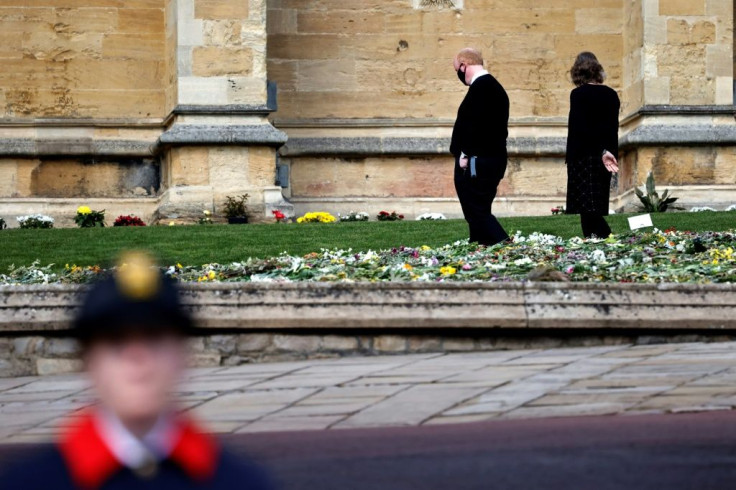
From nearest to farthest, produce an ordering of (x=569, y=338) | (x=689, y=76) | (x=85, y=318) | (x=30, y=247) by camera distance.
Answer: (x=85, y=318) < (x=569, y=338) < (x=30, y=247) < (x=689, y=76)

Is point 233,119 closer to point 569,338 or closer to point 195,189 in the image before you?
point 195,189

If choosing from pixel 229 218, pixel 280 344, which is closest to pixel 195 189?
pixel 229 218

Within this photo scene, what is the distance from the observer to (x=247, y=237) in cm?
1468

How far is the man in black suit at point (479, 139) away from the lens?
38.7 feet

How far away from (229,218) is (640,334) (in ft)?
32.7

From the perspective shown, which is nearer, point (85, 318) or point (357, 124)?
point (85, 318)

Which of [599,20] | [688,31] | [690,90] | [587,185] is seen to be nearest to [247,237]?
[587,185]

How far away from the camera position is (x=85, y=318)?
7.45 ft

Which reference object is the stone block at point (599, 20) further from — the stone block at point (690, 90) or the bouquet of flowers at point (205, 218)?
the bouquet of flowers at point (205, 218)

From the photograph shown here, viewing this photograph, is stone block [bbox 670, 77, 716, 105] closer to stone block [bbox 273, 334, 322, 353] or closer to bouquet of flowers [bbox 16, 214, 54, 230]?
bouquet of flowers [bbox 16, 214, 54, 230]

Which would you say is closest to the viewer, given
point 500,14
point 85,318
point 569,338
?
point 85,318

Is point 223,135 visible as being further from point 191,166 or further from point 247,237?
point 247,237

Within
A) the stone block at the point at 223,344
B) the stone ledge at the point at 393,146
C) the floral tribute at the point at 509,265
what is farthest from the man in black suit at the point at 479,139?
the stone ledge at the point at 393,146

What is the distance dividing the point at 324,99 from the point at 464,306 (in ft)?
39.4
